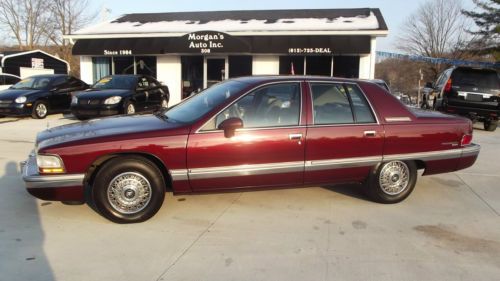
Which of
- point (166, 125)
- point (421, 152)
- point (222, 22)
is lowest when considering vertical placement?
point (421, 152)

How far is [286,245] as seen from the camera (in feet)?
13.6

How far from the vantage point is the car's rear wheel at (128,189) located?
4.47 metres

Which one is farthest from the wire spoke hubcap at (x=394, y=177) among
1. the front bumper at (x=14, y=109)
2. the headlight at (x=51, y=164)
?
the front bumper at (x=14, y=109)

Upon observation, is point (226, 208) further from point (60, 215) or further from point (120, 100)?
point (120, 100)

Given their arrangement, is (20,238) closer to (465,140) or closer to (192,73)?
(465,140)

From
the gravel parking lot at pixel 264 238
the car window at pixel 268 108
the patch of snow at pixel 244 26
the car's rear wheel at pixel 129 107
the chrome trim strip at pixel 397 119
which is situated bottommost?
the gravel parking lot at pixel 264 238

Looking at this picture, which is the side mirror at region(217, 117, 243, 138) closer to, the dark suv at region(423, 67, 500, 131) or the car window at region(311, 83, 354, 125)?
the car window at region(311, 83, 354, 125)

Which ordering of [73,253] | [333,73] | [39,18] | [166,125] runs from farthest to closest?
[39,18] → [333,73] → [166,125] → [73,253]

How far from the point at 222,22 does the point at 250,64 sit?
3.58m

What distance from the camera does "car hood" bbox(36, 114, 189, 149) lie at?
179 inches

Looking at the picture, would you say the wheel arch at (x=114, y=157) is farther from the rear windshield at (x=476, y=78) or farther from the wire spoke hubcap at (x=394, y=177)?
the rear windshield at (x=476, y=78)

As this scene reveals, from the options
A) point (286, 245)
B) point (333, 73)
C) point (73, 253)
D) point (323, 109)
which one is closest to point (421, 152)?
point (323, 109)

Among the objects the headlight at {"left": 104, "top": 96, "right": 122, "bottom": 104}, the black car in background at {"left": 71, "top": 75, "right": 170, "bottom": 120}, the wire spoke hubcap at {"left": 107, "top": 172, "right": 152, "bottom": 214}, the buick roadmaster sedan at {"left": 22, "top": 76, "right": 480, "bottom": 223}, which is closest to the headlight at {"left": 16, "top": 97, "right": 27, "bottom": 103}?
the black car in background at {"left": 71, "top": 75, "right": 170, "bottom": 120}

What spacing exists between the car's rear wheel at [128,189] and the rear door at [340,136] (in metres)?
1.68
